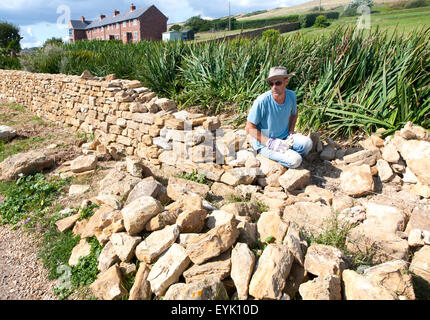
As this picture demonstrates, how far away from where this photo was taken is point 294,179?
3330 millimetres

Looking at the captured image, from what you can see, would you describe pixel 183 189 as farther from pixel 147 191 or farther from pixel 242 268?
pixel 242 268

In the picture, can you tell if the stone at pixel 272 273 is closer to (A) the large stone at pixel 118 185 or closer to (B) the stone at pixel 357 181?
(B) the stone at pixel 357 181

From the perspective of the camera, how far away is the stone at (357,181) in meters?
3.20

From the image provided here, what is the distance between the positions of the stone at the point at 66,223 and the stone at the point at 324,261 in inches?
98.6

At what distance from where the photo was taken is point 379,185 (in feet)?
11.1

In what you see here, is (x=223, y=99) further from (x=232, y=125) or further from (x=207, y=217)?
(x=207, y=217)

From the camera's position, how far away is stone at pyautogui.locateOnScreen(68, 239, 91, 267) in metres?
2.66

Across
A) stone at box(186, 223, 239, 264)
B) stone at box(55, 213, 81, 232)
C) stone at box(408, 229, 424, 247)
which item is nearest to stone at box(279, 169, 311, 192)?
stone at box(408, 229, 424, 247)

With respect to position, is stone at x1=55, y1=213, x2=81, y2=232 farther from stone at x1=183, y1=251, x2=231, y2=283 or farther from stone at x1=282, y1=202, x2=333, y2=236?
stone at x1=282, y1=202, x2=333, y2=236

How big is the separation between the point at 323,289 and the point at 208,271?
803mm

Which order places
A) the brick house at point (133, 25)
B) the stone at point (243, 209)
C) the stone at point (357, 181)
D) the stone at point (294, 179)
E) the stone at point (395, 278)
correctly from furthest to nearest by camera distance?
the brick house at point (133, 25)
the stone at point (294, 179)
the stone at point (357, 181)
the stone at point (243, 209)
the stone at point (395, 278)

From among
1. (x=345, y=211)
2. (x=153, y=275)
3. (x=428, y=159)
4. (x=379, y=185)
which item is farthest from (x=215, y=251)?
(x=428, y=159)

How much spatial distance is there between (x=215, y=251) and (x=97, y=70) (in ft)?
24.9

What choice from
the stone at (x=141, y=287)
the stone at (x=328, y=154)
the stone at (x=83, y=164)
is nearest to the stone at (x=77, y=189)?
the stone at (x=83, y=164)
